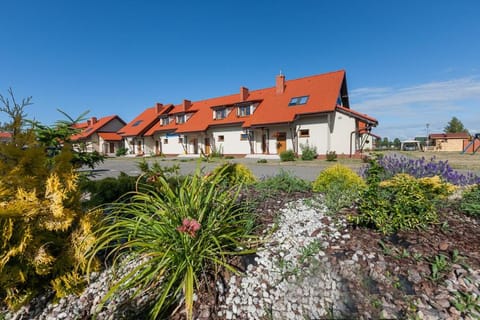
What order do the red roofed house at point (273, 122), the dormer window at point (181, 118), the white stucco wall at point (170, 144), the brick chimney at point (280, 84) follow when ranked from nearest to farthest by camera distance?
the red roofed house at point (273, 122), the brick chimney at point (280, 84), the white stucco wall at point (170, 144), the dormer window at point (181, 118)

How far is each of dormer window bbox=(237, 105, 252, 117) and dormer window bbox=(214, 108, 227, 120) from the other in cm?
185

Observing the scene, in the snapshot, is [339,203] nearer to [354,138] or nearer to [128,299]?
[128,299]

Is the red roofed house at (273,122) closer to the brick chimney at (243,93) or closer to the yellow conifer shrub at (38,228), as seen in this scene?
the brick chimney at (243,93)

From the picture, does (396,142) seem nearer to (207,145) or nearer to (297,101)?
(297,101)

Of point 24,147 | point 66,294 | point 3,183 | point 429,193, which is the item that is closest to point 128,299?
point 66,294

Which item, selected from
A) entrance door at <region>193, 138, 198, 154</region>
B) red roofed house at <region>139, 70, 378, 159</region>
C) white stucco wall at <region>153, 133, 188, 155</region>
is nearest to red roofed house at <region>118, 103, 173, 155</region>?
red roofed house at <region>139, 70, 378, 159</region>

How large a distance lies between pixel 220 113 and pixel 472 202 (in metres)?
22.8

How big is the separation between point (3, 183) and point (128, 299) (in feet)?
4.69

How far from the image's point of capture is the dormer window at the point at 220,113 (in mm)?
24206

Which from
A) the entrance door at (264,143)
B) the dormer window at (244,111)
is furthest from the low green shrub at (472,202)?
the dormer window at (244,111)

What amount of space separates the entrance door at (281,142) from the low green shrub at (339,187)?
51.7 feet

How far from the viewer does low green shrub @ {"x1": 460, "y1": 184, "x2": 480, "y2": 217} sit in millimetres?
2658

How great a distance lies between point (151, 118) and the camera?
3136 cm

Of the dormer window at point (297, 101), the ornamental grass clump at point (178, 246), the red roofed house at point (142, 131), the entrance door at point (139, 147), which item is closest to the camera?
the ornamental grass clump at point (178, 246)
